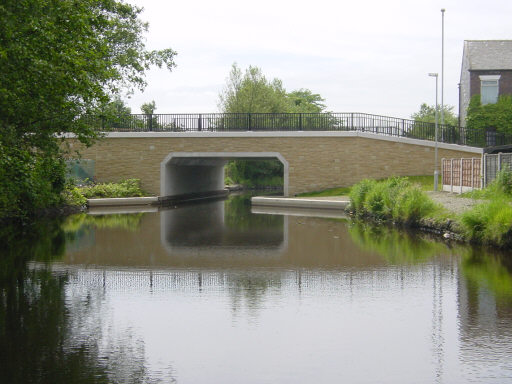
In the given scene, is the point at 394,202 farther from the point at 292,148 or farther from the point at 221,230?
the point at 292,148

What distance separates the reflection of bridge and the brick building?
5.12 metres

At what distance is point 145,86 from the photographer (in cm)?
3934

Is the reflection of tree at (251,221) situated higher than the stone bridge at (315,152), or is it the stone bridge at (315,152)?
Answer: the stone bridge at (315,152)

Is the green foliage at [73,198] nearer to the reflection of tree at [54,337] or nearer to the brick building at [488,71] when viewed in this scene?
the reflection of tree at [54,337]

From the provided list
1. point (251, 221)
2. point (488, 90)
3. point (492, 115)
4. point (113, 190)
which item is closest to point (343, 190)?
point (492, 115)

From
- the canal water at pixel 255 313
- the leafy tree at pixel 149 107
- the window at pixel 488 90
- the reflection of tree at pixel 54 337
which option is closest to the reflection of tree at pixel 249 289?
the canal water at pixel 255 313

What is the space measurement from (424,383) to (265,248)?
11415mm

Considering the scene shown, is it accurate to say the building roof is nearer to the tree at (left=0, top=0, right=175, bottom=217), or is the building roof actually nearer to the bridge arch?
the bridge arch

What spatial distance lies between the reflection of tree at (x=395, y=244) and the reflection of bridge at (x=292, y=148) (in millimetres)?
18856

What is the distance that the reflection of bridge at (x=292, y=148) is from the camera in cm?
4288

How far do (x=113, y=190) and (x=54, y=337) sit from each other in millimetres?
32870

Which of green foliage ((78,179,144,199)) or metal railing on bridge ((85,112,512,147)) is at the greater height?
metal railing on bridge ((85,112,512,147))

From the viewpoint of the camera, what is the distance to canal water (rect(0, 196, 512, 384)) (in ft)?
25.0

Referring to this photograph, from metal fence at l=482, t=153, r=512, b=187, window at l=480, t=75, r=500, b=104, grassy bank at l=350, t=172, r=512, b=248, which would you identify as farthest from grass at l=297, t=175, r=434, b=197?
metal fence at l=482, t=153, r=512, b=187
